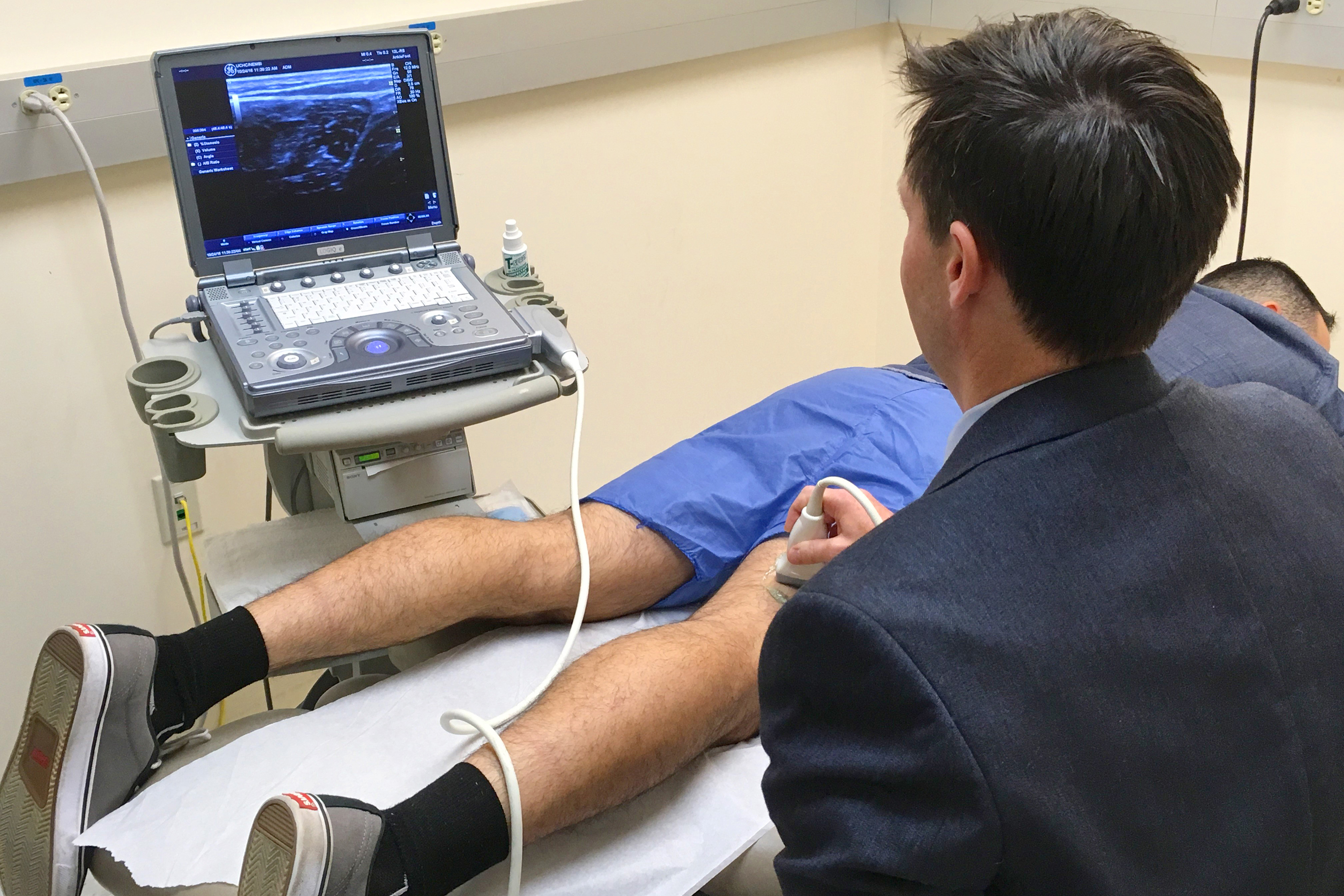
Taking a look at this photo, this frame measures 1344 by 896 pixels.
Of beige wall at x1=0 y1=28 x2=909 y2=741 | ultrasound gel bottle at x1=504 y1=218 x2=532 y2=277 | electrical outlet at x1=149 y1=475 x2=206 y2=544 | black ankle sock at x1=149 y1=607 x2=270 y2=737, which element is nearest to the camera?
black ankle sock at x1=149 y1=607 x2=270 y2=737

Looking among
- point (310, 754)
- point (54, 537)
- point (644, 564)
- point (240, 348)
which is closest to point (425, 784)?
point (310, 754)

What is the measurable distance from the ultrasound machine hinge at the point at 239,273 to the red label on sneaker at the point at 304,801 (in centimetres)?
74

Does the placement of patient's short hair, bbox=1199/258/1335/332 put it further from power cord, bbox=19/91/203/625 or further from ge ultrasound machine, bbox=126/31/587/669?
power cord, bbox=19/91/203/625

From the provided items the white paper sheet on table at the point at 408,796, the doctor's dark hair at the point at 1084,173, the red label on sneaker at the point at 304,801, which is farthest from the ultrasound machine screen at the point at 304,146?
the doctor's dark hair at the point at 1084,173

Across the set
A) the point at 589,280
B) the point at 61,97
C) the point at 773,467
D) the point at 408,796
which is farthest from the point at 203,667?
the point at 589,280

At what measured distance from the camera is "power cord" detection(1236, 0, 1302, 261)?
1986mm

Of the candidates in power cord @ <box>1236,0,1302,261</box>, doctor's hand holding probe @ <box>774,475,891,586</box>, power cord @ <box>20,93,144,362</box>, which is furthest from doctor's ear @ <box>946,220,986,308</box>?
power cord @ <box>1236,0,1302,261</box>

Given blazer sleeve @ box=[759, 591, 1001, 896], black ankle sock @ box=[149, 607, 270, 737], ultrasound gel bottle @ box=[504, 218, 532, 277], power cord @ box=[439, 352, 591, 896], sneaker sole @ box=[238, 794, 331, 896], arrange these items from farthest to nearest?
ultrasound gel bottle @ box=[504, 218, 532, 277] < black ankle sock @ box=[149, 607, 270, 737] < power cord @ box=[439, 352, 591, 896] < sneaker sole @ box=[238, 794, 331, 896] < blazer sleeve @ box=[759, 591, 1001, 896]

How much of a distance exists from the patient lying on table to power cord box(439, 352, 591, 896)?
2cm

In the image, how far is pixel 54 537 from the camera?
6.03 ft

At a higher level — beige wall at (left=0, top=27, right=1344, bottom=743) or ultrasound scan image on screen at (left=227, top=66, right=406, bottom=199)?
ultrasound scan image on screen at (left=227, top=66, right=406, bottom=199)

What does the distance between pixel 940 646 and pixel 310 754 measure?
30.3 inches

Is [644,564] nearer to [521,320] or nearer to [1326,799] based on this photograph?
[521,320]

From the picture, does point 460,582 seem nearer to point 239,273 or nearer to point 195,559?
point 239,273
